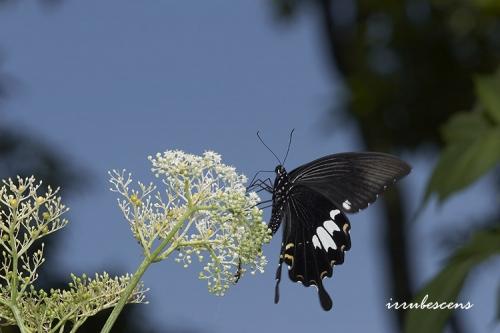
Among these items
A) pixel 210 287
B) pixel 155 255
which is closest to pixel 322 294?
pixel 210 287

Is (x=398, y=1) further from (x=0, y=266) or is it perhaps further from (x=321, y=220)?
(x=0, y=266)

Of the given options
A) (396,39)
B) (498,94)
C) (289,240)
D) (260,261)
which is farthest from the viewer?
(396,39)

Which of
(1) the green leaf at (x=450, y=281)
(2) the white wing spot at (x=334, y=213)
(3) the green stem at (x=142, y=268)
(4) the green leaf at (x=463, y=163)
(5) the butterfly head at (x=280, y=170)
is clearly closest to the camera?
(3) the green stem at (x=142, y=268)

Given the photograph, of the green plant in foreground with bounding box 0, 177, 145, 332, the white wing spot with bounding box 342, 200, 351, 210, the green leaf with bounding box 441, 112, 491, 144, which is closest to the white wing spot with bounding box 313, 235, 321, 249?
the white wing spot with bounding box 342, 200, 351, 210

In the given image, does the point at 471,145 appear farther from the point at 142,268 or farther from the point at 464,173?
the point at 142,268

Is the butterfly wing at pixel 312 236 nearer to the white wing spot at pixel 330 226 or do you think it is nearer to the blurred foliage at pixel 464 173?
the white wing spot at pixel 330 226

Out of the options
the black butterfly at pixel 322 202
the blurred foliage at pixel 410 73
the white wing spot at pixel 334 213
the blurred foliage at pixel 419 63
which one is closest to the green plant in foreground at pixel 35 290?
the black butterfly at pixel 322 202

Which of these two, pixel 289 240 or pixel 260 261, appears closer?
pixel 260 261

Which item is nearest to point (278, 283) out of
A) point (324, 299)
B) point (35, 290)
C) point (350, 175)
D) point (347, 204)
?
point (324, 299)
